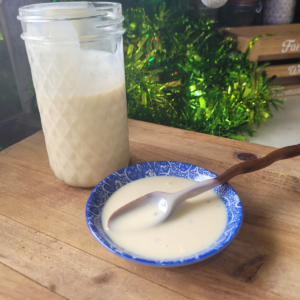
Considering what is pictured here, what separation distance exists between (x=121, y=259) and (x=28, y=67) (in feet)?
2.23

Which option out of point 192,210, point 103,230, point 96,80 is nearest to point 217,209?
point 192,210

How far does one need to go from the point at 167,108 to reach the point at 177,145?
0.22m

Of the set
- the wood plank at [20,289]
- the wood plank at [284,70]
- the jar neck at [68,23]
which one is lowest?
the wood plank at [20,289]

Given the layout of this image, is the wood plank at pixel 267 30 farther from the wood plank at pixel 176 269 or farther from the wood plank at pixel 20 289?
the wood plank at pixel 20 289

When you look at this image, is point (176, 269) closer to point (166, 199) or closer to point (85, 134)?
point (166, 199)

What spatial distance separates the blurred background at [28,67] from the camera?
786mm

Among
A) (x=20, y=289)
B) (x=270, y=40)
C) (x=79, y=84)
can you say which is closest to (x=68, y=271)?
(x=20, y=289)

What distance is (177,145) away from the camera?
69 centimetres

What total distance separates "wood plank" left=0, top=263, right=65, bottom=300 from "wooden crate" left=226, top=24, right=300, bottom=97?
96 cm

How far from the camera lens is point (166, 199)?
1.47 ft

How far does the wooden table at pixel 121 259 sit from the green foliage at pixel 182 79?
0.27 m

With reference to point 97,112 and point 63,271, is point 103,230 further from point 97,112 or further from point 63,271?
point 97,112

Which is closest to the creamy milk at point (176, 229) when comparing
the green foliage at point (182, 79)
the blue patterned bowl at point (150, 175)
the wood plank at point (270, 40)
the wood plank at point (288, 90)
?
the blue patterned bowl at point (150, 175)

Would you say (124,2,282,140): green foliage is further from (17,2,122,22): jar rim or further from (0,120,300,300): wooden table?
(17,2,122,22): jar rim
